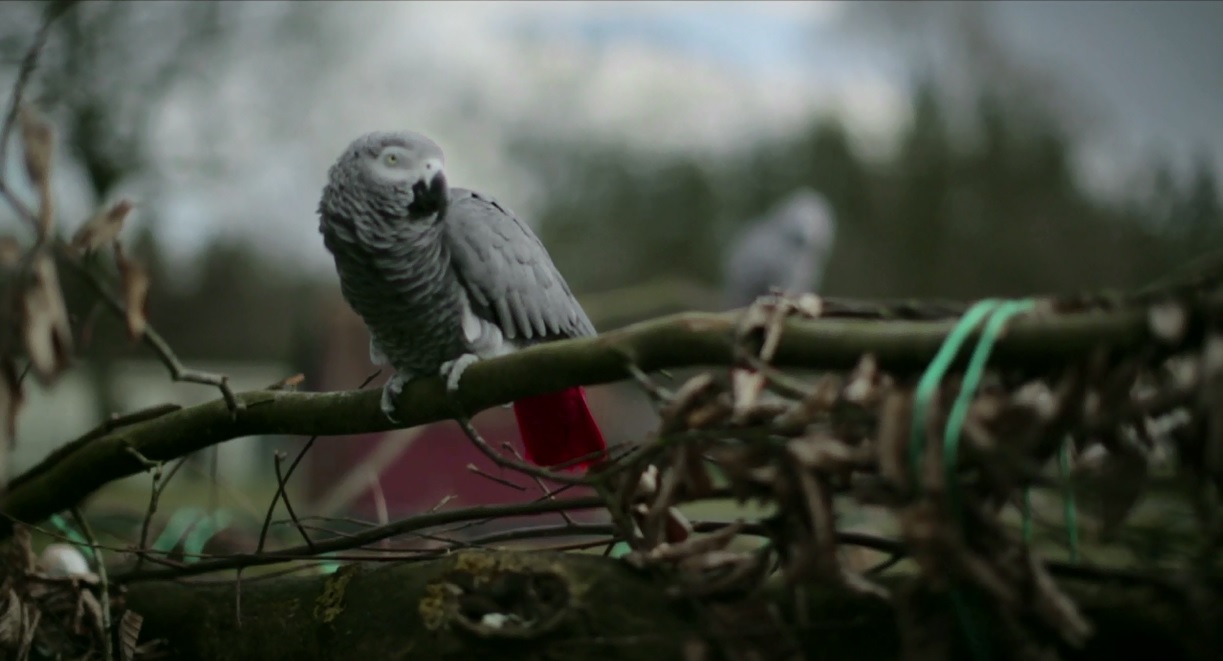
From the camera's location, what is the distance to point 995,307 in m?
0.64

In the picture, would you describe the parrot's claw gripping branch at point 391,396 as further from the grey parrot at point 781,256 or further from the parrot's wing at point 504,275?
the grey parrot at point 781,256

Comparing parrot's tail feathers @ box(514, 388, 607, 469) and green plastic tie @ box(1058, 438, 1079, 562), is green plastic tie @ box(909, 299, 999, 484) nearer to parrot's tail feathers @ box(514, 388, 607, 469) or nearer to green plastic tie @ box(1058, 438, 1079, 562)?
green plastic tie @ box(1058, 438, 1079, 562)

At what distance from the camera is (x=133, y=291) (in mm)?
833

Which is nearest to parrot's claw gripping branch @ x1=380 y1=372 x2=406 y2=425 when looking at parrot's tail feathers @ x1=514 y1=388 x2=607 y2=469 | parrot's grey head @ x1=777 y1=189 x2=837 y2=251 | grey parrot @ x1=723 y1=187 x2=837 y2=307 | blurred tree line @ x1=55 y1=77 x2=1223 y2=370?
parrot's tail feathers @ x1=514 y1=388 x2=607 y2=469

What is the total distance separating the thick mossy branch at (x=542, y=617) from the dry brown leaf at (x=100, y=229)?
1.15 ft

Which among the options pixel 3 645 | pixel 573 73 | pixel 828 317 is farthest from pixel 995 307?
pixel 573 73

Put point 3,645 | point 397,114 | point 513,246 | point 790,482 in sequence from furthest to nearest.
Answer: point 397,114 → point 513,246 → point 3,645 → point 790,482

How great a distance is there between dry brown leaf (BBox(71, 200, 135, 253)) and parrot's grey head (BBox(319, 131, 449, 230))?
273mm

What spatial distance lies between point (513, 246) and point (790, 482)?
631mm

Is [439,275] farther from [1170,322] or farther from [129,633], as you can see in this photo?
[1170,322]

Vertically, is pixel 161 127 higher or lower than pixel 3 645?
higher

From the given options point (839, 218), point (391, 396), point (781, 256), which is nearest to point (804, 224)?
point (781, 256)

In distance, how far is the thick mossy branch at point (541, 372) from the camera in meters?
0.62

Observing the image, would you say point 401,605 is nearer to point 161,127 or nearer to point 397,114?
point 161,127
